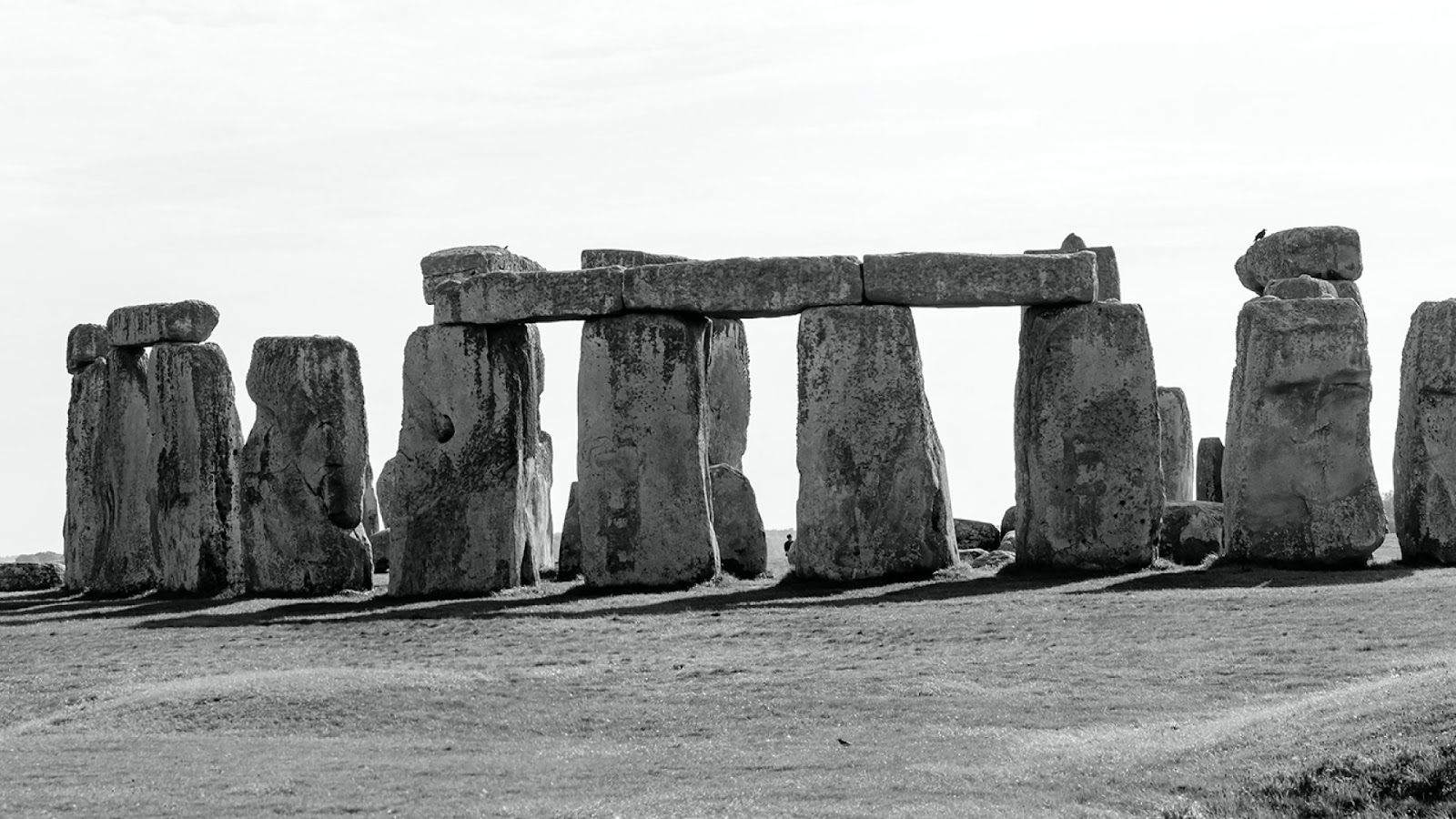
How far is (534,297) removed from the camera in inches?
1156

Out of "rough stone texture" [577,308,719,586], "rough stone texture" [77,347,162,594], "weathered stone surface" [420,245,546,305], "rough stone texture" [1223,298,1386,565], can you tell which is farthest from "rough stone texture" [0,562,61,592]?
"rough stone texture" [1223,298,1386,565]

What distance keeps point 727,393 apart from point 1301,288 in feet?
30.7

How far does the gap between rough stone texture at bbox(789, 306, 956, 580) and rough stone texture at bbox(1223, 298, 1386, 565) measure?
12.5 feet

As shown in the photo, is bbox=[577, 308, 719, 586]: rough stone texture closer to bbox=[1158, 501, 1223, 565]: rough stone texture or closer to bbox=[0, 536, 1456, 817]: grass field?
bbox=[0, 536, 1456, 817]: grass field

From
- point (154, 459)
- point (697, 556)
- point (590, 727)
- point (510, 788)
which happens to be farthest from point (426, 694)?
point (154, 459)

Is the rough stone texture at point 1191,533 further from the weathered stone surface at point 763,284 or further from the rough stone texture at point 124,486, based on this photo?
the rough stone texture at point 124,486

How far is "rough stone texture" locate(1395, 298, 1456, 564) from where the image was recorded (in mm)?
29078

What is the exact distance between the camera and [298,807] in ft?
52.6

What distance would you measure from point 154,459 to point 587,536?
7061mm

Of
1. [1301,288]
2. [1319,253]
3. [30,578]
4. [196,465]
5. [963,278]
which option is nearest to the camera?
[963,278]

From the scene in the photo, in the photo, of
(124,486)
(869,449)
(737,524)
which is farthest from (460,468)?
(124,486)

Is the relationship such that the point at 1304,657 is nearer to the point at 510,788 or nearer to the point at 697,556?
the point at 510,788

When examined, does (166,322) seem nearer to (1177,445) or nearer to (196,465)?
(196,465)

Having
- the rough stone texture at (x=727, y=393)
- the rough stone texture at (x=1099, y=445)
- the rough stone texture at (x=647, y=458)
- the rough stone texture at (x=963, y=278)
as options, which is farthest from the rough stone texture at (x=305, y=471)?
the rough stone texture at (x=1099, y=445)
